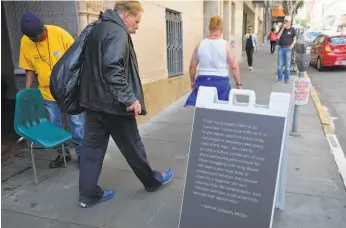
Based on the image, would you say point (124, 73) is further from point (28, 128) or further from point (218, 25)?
point (218, 25)

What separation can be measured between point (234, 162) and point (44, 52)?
8.27ft

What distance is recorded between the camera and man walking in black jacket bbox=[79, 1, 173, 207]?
2611mm

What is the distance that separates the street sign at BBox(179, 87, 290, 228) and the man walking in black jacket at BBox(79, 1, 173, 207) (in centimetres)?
68

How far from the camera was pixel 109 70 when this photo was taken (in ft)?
8.49

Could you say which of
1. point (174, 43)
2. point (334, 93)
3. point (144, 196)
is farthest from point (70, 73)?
point (334, 93)

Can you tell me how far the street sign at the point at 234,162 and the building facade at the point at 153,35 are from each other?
8.81ft

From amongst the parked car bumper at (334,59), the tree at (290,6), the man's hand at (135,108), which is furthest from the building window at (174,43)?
the tree at (290,6)

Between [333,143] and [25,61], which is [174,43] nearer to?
[333,143]

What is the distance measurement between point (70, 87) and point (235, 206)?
65.1 inches

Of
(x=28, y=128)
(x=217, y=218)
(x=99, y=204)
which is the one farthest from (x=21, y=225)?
(x=217, y=218)

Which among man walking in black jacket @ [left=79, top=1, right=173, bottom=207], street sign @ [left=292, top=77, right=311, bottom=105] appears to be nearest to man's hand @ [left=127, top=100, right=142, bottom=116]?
man walking in black jacket @ [left=79, top=1, right=173, bottom=207]

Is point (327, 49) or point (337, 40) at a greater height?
point (337, 40)

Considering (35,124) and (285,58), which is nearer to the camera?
(35,124)

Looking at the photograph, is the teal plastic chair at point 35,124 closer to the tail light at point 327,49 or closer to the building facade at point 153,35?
the building facade at point 153,35
